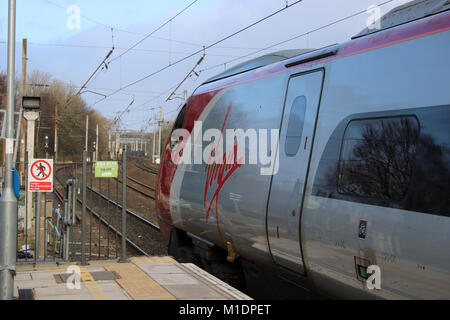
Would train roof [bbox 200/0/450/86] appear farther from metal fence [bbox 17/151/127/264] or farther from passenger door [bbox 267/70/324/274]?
metal fence [bbox 17/151/127/264]

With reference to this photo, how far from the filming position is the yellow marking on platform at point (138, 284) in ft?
15.5

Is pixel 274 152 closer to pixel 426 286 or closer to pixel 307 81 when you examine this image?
pixel 307 81

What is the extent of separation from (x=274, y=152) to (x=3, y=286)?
315cm

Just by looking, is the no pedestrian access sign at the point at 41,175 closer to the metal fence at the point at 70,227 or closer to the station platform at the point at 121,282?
the metal fence at the point at 70,227

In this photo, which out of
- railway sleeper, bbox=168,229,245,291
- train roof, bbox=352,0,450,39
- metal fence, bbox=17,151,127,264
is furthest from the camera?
railway sleeper, bbox=168,229,245,291

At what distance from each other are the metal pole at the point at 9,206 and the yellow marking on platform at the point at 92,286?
0.74 metres

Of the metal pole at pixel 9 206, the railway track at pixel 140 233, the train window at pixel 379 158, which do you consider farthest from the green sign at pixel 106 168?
the train window at pixel 379 158

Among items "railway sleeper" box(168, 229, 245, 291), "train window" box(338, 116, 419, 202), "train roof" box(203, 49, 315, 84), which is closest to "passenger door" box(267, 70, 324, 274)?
"train window" box(338, 116, 419, 202)

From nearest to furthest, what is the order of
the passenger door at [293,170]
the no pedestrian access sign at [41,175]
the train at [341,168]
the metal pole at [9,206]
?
the train at [341,168] < the passenger door at [293,170] < the metal pole at [9,206] < the no pedestrian access sign at [41,175]

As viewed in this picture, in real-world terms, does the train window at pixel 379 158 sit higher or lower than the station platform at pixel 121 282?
higher

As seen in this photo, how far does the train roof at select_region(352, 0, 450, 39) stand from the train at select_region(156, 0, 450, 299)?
2 cm

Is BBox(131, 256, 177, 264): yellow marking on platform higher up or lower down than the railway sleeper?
higher up

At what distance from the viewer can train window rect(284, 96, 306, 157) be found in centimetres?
511
